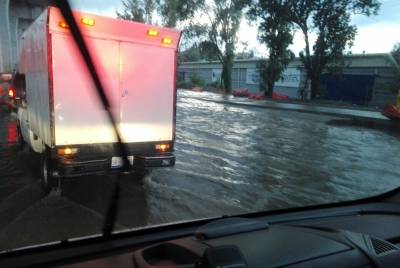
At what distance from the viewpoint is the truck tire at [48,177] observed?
20.3ft

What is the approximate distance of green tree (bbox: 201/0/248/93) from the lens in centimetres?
377

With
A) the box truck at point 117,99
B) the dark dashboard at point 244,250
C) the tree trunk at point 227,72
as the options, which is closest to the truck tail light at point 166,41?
the box truck at point 117,99

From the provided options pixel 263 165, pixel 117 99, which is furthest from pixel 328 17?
pixel 263 165

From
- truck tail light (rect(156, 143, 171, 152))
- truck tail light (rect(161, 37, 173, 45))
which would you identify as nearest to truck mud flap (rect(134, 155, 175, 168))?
truck tail light (rect(156, 143, 171, 152))

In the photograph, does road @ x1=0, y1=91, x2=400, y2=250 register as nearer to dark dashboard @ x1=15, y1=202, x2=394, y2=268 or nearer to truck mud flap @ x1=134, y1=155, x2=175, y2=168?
truck mud flap @ x1=134, y1=155, x2=175, y2=168

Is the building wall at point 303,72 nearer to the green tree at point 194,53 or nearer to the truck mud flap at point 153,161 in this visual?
the green tree at point 194,53

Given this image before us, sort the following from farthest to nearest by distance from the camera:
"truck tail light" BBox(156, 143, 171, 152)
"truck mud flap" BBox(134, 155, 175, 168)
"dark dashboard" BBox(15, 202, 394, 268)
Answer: "truck tail light" BBox(156, 143, 171, 152) → "truck mud flap" BBox(134, 155, 175, 168) → "dark dashboard" BBox(15, 202, 394, 268)

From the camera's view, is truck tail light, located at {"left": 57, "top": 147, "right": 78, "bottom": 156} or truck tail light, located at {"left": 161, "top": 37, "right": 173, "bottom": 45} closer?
truck tail light, located at {"left": 57, "top": 147, "right": 78, "bottom": 156}

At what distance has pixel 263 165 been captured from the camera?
960cm

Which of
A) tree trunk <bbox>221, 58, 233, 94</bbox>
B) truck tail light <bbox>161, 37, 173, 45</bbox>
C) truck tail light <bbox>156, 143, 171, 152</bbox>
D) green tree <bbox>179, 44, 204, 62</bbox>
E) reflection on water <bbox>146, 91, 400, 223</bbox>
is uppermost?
truck tail light <bbox>161, 37, 173, 45</bbox>

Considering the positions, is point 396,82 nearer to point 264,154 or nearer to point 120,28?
point 264,154

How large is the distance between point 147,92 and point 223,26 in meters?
2.90

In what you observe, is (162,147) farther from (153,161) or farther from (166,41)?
(166,41)

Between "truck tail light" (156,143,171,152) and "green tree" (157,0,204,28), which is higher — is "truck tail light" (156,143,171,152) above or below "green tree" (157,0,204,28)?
below
